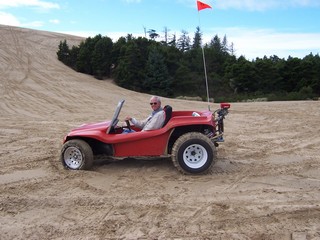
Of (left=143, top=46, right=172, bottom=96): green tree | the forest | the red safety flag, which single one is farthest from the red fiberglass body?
(left=143, top=46, right=172, bottom=96): green tree

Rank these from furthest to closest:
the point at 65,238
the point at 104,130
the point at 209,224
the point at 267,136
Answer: the point at 267,136
the point at 104,130
the point at 209,224
the point at 65,238

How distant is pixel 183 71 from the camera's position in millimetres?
28547

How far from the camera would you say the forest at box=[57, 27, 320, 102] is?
2686cm

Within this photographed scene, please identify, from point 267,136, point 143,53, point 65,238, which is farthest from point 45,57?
point 65,238

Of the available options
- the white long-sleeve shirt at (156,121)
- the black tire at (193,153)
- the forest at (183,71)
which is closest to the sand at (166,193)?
the black tire at (193,153)

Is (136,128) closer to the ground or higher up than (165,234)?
higher up

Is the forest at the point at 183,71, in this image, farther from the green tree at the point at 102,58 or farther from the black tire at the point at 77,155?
the black tire at the point at 77,155

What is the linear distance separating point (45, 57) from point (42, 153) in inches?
984

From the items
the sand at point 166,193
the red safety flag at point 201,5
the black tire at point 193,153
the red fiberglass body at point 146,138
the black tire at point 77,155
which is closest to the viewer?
the sand at point 166,193

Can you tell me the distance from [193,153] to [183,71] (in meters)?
22.7

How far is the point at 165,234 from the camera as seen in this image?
13.1 feet

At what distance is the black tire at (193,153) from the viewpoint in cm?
612

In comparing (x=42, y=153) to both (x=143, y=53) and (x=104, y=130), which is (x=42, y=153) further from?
(x=143, y=53)

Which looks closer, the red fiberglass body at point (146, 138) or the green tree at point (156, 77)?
the red fiberglass body at point (146, 138)
